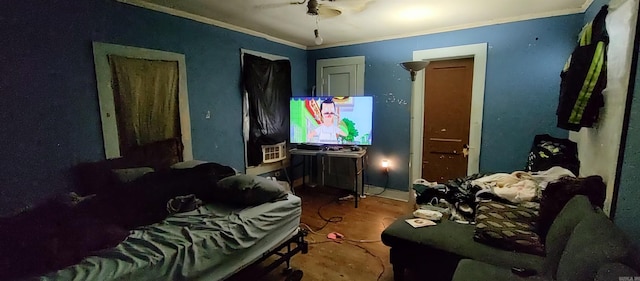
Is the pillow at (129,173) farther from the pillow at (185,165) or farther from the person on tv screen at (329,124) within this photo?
the person on tv screen at (329,124)

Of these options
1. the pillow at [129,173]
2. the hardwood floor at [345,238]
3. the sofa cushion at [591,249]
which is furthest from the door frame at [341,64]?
the sofa cushion at [591,249]

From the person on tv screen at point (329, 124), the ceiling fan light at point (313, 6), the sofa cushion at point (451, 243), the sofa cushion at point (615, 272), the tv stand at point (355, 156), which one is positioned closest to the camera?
the sofa cushion at point (615, 272)

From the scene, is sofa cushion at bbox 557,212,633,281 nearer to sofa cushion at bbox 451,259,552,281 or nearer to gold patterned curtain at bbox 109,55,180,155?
sofa cushion at bbox 451,259,552,281

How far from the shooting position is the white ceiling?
2457mm

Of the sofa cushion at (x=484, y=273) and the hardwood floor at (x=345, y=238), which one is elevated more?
the sofa cushion at (x=484, y=273)

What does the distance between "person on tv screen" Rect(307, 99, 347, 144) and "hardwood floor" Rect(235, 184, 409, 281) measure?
84 centimetres

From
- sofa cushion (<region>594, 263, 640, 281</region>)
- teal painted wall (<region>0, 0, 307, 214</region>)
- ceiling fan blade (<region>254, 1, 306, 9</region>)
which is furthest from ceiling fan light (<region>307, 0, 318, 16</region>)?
sofa cushion (<region>594, 263, 640, 281</region>)

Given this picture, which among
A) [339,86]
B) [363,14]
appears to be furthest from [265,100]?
[363,14]

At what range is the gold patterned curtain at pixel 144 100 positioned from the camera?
2.24 meters

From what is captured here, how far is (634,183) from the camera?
4.41 ft

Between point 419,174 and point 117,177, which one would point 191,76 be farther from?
point 419,174

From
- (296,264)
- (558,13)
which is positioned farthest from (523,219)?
(558,13)

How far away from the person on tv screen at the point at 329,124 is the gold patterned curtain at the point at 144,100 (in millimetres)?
1724

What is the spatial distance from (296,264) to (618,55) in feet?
8.10
